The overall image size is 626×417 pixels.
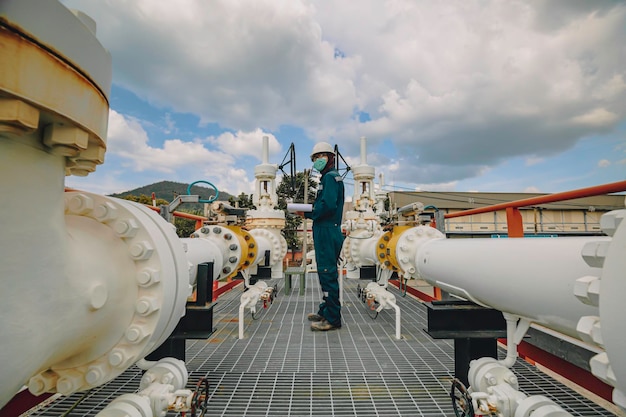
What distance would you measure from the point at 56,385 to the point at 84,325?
0.99 ft

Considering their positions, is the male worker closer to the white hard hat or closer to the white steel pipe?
the white hard hat

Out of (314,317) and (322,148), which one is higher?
(322,148)

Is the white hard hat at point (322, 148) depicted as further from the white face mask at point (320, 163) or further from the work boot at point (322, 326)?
the work boot at point (322, 326)

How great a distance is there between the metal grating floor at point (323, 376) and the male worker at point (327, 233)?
178 mm

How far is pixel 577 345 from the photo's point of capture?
1.86 m

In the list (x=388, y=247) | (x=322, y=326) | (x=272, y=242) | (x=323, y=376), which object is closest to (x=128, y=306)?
(x=323, y=376)

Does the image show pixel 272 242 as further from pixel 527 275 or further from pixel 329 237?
pixel 527 275

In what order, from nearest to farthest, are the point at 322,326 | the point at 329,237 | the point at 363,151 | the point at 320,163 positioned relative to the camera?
1. the point at 322,326
2. the point at 329,237
3. the point at 320,163
4. the point at 363,151

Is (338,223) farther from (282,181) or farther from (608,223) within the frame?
(282,181)

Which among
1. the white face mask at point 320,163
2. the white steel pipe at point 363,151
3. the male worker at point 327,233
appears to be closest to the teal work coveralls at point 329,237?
the male worker at point 327,233

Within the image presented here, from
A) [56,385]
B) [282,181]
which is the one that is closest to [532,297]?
[56,385]

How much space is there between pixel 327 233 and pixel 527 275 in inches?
105

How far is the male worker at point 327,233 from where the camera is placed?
3.37 metres

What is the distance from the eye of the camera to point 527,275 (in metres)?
1.01
